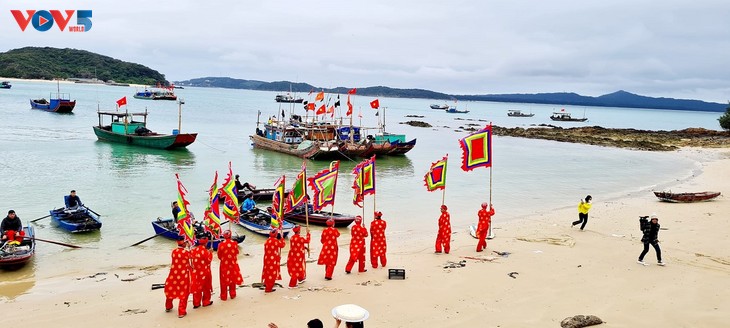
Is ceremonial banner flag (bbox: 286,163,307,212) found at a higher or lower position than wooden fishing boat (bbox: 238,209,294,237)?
higher

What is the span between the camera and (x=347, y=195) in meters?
25.9

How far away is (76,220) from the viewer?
1742 centimetres

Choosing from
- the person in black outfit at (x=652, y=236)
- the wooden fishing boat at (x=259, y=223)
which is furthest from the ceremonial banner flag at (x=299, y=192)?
the person in black outfit at (x=652, y=236)

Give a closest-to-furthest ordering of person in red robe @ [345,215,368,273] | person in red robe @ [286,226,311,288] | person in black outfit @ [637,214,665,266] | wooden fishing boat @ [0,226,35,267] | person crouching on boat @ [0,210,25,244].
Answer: person in red robe @ [286,226,311,288], person in red robe @ [345,215,368,273], person in black outfit @ [637,214,665,266], wooden fishing boat @ [0,226,35,267], person crouching on boat @ [0,210,25,244]

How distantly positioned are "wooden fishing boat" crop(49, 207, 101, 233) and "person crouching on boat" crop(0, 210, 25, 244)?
2334 mm

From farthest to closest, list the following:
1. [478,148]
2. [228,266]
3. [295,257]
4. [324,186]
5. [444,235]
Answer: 1. [478,148]
2. [444,235]
3. [324,186]
4. [295,257]
5. [228,266]

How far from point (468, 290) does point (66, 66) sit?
180m

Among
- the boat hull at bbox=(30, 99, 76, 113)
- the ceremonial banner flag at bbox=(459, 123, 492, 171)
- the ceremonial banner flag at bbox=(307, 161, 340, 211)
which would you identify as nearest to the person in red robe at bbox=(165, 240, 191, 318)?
the ceremonial banner flag at bbox=(307, 161, 340, 211)

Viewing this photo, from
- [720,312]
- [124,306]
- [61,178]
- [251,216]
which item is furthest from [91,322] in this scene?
[61,178]

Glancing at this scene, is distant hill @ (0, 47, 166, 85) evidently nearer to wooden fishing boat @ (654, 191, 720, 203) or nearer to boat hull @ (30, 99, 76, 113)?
boat hull @ (30, 99, 76, 113)

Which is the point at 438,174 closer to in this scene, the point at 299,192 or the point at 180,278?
the point at 299,192

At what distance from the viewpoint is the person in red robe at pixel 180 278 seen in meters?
9.52

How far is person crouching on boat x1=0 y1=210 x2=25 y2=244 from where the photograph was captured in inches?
545

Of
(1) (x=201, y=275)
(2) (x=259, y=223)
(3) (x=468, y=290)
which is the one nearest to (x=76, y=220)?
(2) (x=259, y=223)
